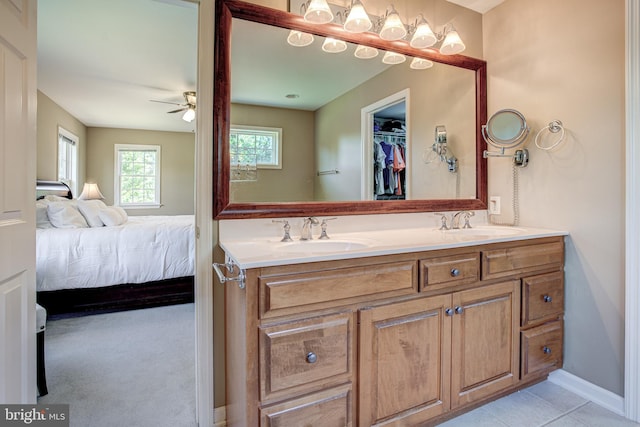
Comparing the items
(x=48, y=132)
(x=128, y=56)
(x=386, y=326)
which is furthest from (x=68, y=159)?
(x=386, y=326)

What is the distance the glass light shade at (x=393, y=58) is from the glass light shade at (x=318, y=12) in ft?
1.61

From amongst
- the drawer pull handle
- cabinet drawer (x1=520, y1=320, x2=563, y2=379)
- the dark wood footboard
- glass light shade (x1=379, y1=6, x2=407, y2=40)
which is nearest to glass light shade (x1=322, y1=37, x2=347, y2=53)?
glass light shade (x1=379, y1=6, x2=407, y2=40)

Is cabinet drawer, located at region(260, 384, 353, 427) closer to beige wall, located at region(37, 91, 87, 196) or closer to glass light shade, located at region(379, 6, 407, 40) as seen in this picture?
glass light shade, located at region(379, 6, 407, 40)

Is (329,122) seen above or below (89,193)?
above

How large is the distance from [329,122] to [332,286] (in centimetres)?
112

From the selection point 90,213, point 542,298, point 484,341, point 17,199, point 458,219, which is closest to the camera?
point 17,199

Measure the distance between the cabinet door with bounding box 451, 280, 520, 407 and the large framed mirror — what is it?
696mm

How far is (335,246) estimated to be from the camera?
5.25ft

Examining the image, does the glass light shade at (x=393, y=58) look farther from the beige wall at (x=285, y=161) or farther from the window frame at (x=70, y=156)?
the window frame at (x=70, y=156)

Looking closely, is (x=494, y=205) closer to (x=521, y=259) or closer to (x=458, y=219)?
(x=458, y=219)

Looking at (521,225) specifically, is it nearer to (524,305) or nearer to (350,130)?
(524,305)

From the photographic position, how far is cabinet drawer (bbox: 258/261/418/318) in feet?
3.62

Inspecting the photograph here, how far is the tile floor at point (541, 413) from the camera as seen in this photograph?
1.56 m

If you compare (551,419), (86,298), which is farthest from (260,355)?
(86,298)
